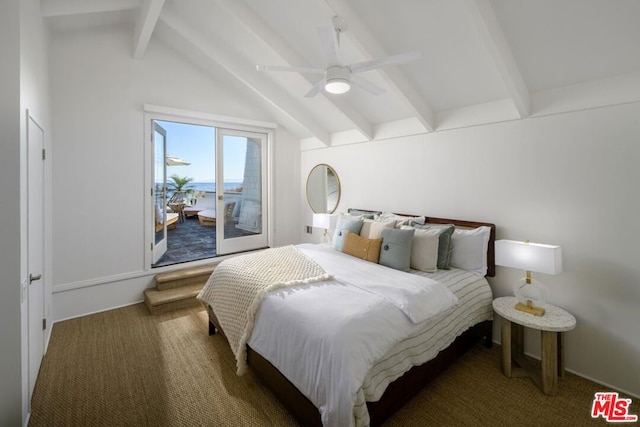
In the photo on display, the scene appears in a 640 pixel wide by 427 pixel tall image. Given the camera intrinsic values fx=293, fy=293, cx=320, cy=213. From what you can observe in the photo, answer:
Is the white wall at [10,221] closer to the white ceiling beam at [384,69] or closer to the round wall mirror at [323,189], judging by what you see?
the white ceiling beam at [384,69]

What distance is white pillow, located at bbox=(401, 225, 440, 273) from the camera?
2.68 meters

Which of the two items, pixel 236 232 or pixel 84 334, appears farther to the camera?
pixel 236 232

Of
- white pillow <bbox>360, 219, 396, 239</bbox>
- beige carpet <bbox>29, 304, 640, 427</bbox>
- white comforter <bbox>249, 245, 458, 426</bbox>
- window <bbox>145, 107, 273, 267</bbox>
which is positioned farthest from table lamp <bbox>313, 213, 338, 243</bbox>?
beige carpet <bbox>29, 304, 640, 427</bbox>

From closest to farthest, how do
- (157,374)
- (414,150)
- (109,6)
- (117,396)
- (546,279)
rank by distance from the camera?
1. (117,396)
2. (157,374)
3. (546,279)
4. (109,6)
5. (414,150)

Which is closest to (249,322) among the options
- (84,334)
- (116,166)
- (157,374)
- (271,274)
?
(271,274)

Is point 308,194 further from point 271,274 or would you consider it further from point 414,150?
point 271,274

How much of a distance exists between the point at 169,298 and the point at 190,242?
2.87 meters

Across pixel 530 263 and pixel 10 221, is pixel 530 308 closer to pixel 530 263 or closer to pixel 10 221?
pixel 530 263

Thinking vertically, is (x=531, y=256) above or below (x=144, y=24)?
below

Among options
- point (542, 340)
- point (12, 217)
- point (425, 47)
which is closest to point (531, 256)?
point (542, 340)

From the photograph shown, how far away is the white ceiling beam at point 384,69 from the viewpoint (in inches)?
89.3

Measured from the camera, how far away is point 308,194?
5031 millimetres

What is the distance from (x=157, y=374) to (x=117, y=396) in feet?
0.94

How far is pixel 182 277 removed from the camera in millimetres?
3770
